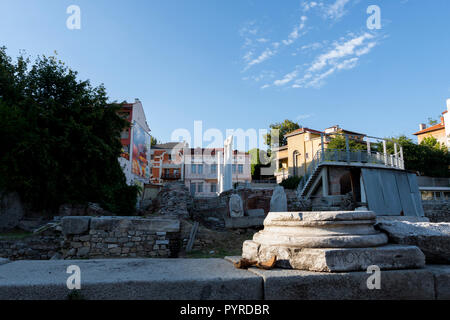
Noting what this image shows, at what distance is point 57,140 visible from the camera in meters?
14.2

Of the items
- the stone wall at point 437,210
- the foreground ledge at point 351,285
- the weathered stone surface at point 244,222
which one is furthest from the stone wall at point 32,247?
the stone wall at point 437,210

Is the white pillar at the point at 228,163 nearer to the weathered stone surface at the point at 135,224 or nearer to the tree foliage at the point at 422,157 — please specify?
the weathered stone surface at the point at 135,224

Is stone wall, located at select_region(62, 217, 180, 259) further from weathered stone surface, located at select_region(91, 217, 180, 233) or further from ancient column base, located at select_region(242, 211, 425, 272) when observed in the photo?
ancient column base, located at select_region(242, 211, 425, 272)

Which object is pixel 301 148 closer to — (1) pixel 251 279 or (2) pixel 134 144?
(2) pixel 134 144

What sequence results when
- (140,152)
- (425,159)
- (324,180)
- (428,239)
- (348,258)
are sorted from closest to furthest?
(348,258), (428,239), (324,180), (140,152), (425,159)

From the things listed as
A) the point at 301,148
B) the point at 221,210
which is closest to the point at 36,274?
the point at 221,210

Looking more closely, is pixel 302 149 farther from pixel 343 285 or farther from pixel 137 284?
pixel 137 284

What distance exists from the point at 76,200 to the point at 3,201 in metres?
3.07

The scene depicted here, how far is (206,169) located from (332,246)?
3844 centimetres

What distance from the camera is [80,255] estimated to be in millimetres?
8375

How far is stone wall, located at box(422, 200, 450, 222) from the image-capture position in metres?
24.5

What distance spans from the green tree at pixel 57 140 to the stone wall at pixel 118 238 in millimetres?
6835

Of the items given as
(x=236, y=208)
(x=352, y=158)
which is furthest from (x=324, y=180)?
(x=236, y=208)

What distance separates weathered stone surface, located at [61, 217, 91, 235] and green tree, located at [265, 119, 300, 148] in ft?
112
